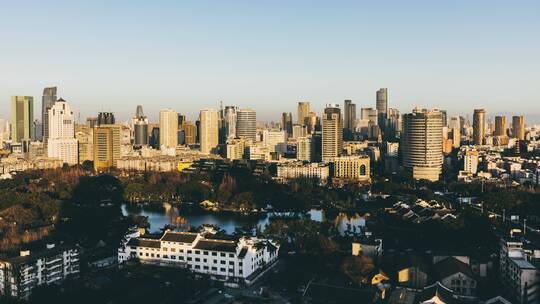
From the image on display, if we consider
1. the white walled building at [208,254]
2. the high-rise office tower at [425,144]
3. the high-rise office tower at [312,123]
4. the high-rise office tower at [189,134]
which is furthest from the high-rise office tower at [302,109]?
the white walled building at [208,254]

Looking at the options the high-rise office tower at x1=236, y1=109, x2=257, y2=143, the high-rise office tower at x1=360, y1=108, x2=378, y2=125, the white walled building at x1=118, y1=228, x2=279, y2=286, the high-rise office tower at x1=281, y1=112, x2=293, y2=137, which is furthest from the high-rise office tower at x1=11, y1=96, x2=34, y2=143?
the white walled building at x1=118, y1=228, x2=279, y2=286

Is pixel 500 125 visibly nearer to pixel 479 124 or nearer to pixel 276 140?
pixel 479 124

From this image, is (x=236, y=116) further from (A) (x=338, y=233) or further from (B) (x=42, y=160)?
(A) (x=338, y=233)

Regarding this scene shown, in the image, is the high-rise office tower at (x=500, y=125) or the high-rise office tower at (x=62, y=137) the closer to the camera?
the high-rise office tower at (x=62, y=137)

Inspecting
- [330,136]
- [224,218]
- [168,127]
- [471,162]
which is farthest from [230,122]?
[224,218]

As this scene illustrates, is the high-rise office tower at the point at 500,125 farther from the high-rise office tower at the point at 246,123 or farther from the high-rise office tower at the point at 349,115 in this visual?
the high-rise office tower at the point at 246,123
